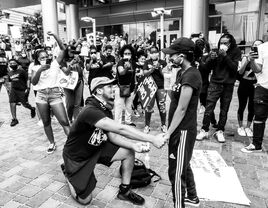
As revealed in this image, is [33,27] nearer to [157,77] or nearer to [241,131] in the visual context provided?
[157,77]

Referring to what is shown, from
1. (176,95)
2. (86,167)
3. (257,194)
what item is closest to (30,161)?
(86,167)

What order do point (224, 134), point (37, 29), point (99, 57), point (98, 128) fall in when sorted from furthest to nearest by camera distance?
point (37, 29), point (99, 57), point (224, 134), point (98, 128)

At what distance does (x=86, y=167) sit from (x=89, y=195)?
0.35 meters

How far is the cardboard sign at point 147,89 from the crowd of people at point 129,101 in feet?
0.27

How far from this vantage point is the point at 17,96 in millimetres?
6668

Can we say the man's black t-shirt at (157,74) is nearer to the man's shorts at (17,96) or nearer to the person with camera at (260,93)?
the person with camera at (260,93)

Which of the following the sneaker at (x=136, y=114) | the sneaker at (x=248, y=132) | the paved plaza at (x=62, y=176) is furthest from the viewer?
the sneaker at (x=136, y=114)

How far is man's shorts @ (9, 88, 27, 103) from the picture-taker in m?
6.56

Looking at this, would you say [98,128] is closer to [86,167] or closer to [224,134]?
[86,167]

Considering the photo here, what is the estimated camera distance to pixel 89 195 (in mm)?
2922

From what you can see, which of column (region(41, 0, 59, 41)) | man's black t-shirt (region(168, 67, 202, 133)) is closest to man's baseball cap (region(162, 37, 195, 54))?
man's black t-shirt (region(168, 67, 202, 133))

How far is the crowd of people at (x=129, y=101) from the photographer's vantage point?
2445 mm

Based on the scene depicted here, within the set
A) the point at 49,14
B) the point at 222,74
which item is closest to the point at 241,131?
the point at 222,74

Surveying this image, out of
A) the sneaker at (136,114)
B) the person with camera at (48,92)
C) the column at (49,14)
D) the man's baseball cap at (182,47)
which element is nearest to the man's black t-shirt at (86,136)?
the man's baseball cap at (182,47)
